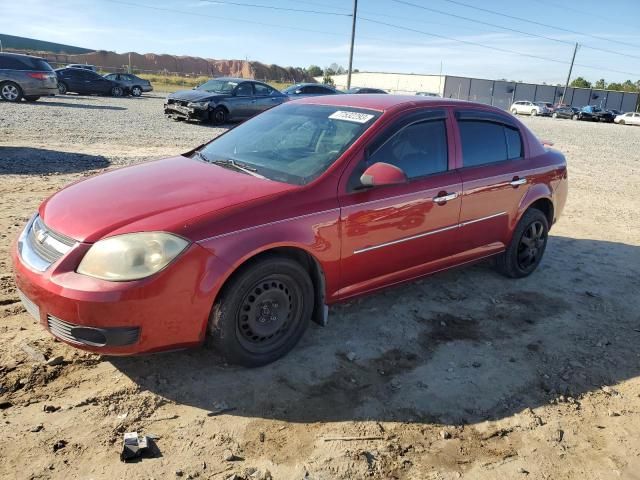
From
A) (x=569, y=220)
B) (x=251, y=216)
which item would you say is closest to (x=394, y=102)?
(x=251, y=216)

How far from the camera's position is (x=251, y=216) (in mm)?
3078

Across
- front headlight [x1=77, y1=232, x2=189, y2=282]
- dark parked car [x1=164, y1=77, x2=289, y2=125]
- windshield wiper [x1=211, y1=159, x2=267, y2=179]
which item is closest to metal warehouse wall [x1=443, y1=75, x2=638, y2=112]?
dark parked car [x1=164, y1=77, x2=289, y2=125]

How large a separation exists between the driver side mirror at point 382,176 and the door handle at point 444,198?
2.24 ft

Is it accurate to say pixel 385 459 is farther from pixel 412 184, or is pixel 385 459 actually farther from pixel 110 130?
pixel 110 130

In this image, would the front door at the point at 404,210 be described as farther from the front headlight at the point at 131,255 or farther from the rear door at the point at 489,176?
the front headlight at the point at 131,255

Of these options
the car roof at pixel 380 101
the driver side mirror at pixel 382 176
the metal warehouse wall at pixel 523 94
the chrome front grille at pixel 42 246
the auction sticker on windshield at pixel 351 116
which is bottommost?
the chrome front grille at pixel 42 246

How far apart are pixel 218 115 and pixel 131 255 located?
14535mm

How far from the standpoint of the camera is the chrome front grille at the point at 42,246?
291cm

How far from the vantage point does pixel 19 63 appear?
18.8 metres

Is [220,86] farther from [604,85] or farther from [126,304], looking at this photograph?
[604,85]

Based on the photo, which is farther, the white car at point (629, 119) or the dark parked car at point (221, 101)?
the white car at point (629, 119)

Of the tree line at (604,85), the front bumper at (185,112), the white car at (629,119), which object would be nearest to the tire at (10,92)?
the front bumper at (185,112)

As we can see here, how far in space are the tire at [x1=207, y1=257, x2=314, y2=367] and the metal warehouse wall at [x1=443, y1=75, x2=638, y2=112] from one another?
69789 mm

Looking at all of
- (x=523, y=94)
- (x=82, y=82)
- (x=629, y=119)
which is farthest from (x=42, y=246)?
(x=523, y=94)
